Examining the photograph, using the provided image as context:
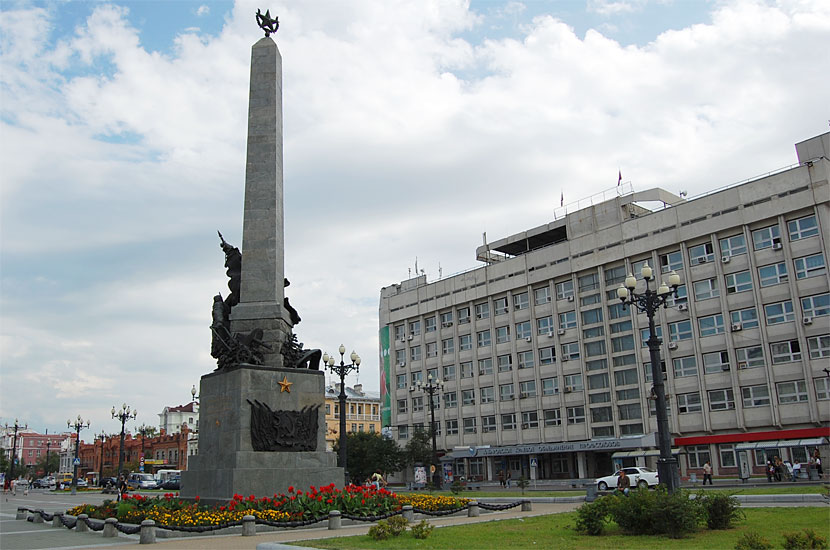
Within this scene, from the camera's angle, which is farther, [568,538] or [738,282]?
[738,282]

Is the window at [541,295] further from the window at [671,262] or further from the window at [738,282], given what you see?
the window at [738,282]

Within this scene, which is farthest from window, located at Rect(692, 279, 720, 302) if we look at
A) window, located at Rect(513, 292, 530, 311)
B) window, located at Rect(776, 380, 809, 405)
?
window, located at Rect(513, 292, 530, 311)

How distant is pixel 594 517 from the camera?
12859mm

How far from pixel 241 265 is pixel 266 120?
4499mm

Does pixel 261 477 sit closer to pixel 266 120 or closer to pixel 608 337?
pixel 266 120

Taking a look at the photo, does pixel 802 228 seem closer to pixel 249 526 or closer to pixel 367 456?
pixel 367 456

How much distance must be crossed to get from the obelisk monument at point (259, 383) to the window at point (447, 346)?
48.5 metres

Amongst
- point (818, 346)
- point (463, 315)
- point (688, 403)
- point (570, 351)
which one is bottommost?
point (688, 403)

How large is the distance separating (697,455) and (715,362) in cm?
664

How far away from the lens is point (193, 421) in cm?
13250

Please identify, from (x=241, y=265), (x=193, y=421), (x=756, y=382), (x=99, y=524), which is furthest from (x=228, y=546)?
(x=193, y=421)

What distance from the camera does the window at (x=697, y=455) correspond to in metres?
48.3

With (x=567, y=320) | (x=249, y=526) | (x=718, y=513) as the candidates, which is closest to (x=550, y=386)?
(x=567, y=320)

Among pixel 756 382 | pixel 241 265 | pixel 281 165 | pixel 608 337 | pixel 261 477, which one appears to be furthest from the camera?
pixel 608 337
